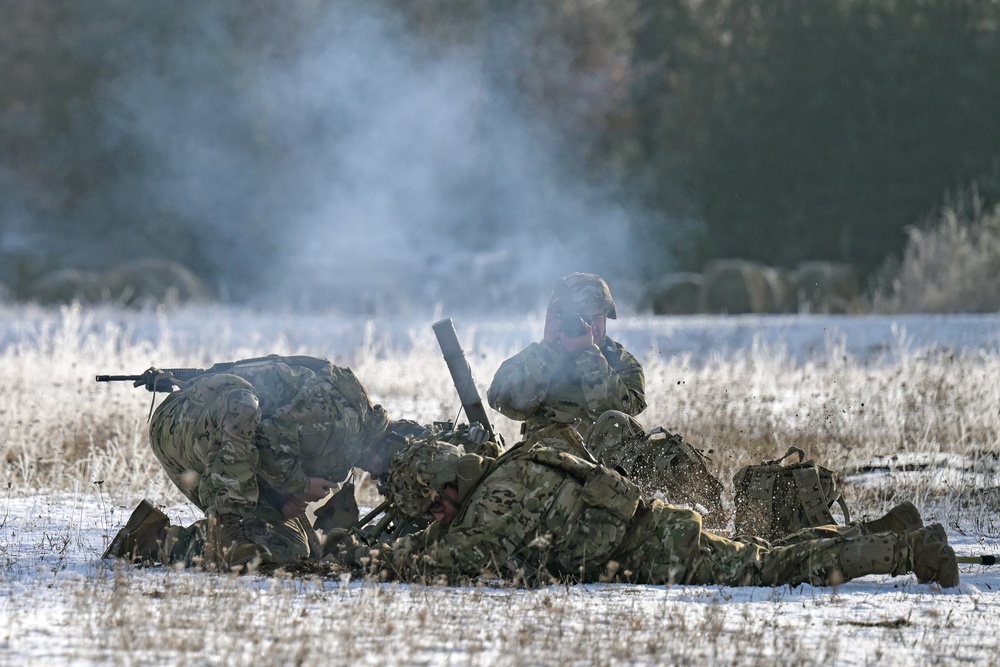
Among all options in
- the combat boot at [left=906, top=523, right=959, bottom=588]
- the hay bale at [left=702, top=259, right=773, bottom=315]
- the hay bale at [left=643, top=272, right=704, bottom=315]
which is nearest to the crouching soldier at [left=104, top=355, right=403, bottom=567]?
the combat boot at [left=906, top=523, right=959, bottom=588]

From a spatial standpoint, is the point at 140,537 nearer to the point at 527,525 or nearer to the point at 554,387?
the point at 527,525

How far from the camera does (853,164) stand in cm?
2933

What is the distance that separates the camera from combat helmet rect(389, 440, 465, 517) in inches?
223

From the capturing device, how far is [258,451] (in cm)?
615

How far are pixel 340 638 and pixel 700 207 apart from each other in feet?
92.5

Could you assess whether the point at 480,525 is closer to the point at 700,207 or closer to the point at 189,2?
the point at 700,207

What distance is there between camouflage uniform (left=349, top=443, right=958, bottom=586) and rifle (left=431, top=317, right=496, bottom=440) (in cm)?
78

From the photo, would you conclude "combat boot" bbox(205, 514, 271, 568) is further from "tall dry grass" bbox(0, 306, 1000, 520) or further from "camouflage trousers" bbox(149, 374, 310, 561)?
"tall dry grass" bbox(0, 306, 1000, 520)

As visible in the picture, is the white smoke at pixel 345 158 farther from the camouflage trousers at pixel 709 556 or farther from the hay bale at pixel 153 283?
the camouflage trousers at pixel 709 556

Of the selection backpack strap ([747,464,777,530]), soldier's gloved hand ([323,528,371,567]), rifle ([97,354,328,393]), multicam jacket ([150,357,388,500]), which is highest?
rifle ([97,354,328,393])

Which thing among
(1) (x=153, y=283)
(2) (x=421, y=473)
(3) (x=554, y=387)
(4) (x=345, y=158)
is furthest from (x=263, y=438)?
(4) (x=345, y=158)

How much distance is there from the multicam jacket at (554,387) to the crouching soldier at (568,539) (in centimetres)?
142

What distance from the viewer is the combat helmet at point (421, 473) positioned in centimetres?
567

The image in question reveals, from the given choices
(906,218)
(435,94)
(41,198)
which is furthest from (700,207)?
(41,198)
